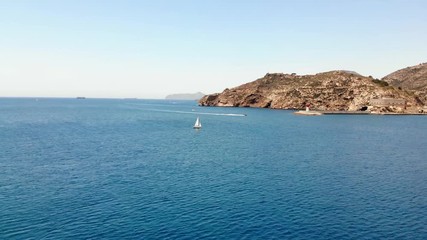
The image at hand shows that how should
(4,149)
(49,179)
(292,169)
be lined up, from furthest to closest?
(4,149)
(292,169)
(49,179)

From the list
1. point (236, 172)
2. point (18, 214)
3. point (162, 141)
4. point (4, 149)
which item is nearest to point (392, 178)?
point (236, 172)

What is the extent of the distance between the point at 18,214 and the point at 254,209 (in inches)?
1350

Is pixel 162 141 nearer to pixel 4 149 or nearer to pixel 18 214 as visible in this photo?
pixel 4 149

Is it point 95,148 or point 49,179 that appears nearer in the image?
point 49,179

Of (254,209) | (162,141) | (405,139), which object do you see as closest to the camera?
(254,209)

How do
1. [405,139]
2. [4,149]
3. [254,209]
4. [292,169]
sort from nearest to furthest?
1. [254,209]
2. [292,169]
3. [4,149]
4. [405,139]

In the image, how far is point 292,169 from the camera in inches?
3243

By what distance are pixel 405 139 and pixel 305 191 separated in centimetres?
9474

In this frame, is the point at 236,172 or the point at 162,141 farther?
the point at 162,141

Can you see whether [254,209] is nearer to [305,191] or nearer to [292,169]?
[305,191]

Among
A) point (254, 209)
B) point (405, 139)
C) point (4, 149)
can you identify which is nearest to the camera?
point (254, 209)

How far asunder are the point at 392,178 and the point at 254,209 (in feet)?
123

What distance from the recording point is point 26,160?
3438 inches

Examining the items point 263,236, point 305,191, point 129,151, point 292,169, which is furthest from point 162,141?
point 263,236
